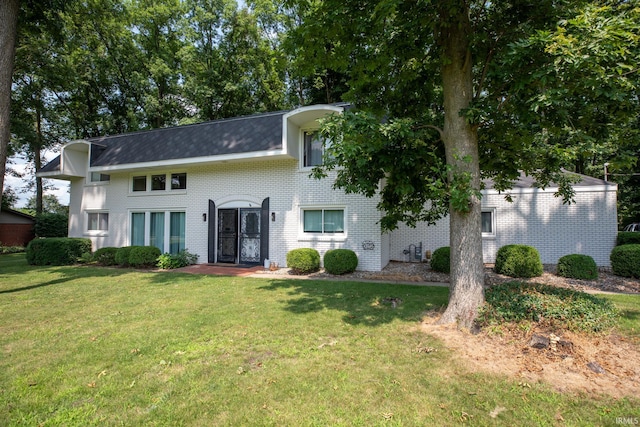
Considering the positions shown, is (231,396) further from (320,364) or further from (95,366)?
(95,366)

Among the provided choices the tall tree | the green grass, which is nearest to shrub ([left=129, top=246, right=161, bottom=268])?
the green grass

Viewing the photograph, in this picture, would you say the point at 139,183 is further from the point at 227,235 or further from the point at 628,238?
the point at 628,238

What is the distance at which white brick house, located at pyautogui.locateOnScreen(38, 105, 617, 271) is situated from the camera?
10711 millimetres

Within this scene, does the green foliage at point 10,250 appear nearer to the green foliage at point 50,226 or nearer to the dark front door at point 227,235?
the green foliage at point 50,226

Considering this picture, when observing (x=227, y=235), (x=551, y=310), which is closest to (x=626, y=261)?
(x=551, y=310)

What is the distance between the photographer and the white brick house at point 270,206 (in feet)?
35.1

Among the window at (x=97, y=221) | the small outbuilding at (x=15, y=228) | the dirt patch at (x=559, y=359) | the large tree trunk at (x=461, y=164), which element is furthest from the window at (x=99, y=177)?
the dirt patch at (x=559, y=359)

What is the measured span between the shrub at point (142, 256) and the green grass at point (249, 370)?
4648 mm

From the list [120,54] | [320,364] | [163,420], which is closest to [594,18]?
[320,364]

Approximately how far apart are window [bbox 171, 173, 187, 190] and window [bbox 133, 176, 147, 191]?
1.68 metres

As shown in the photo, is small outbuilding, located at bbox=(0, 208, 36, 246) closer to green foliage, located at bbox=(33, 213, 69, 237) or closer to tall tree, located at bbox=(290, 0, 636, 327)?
green foliage, located at bbox=(33, 213, 69, 237)

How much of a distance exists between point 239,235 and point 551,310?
32.6 feet

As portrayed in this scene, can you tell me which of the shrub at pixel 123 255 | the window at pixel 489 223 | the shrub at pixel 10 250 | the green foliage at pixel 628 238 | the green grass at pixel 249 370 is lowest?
the green grass at pixel 249 370

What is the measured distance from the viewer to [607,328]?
14.0ft
